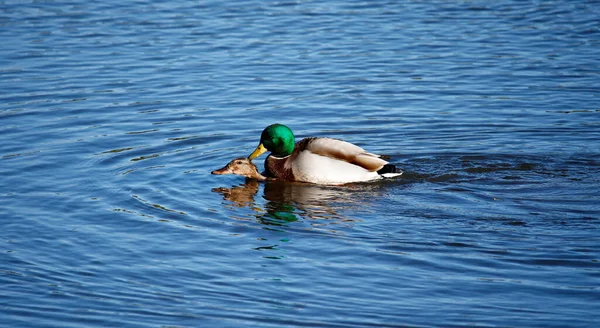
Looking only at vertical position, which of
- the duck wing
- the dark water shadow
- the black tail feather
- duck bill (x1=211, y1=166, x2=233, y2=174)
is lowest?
the dark water shadow

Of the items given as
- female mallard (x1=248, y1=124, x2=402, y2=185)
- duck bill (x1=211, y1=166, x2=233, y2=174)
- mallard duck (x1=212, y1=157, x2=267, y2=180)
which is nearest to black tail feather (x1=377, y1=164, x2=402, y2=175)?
female mallard (x1=248, y1=124, x2=402, y2=185)

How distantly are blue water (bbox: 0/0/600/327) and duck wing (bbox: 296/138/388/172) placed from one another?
Result: 31 centimetres

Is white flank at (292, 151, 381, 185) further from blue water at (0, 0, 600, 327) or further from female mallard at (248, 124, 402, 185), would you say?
blue water at (0, 0, 600, 327)

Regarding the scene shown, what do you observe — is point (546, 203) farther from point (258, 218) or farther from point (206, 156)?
point (206, 156)

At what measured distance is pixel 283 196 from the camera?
10961mm

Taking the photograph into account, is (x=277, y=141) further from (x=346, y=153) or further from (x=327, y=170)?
(x=346, y=153)

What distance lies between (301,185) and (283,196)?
446 mm

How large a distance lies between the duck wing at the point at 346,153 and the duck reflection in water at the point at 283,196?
1.13ft

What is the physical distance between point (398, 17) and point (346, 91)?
5.82 m

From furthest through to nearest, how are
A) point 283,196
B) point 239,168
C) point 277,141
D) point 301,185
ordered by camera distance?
point 277,141, point 239,168, point 301,185, point 283,196

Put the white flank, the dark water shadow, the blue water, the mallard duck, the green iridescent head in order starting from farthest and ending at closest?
the green iridescent head → the mallard duck → the white flank → the dark water shadow → the blue water

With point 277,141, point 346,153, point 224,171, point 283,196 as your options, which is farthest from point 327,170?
point 224,171

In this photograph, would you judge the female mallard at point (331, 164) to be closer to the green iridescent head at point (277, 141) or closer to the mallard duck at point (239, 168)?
the green iridescent head at point (277, 141)

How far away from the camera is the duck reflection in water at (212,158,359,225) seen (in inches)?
395
